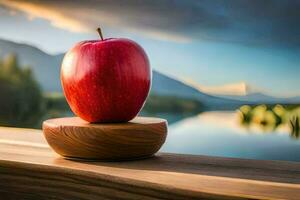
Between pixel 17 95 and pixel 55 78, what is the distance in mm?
158

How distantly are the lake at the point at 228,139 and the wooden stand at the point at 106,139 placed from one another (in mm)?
285

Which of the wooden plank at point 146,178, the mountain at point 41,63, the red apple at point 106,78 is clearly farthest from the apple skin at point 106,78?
the mountain at point 41,63

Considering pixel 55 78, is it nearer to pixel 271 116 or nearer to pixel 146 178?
pixel 271 116

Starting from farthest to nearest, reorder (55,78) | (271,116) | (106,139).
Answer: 1. (55,78)
2. (271,116)
3. (106,139)

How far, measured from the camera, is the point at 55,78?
164 centimetres

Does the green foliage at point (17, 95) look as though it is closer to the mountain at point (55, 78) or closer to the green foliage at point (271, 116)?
the mountain at point (55, 78)

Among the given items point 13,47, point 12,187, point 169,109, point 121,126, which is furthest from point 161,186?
point 13,47

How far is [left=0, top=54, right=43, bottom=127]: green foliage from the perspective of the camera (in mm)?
1694

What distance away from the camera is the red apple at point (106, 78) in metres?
1.08

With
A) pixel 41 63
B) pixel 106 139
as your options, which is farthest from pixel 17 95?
pixel 106 139

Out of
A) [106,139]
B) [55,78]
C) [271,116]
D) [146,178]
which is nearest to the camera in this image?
[146,178]

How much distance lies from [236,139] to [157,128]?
0.99 feet

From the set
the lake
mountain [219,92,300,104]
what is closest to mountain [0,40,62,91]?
the lake

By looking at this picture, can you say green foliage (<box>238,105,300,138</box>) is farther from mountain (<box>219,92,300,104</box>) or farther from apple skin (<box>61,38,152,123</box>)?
apple skin (<box>61,38,152,123</box>)
